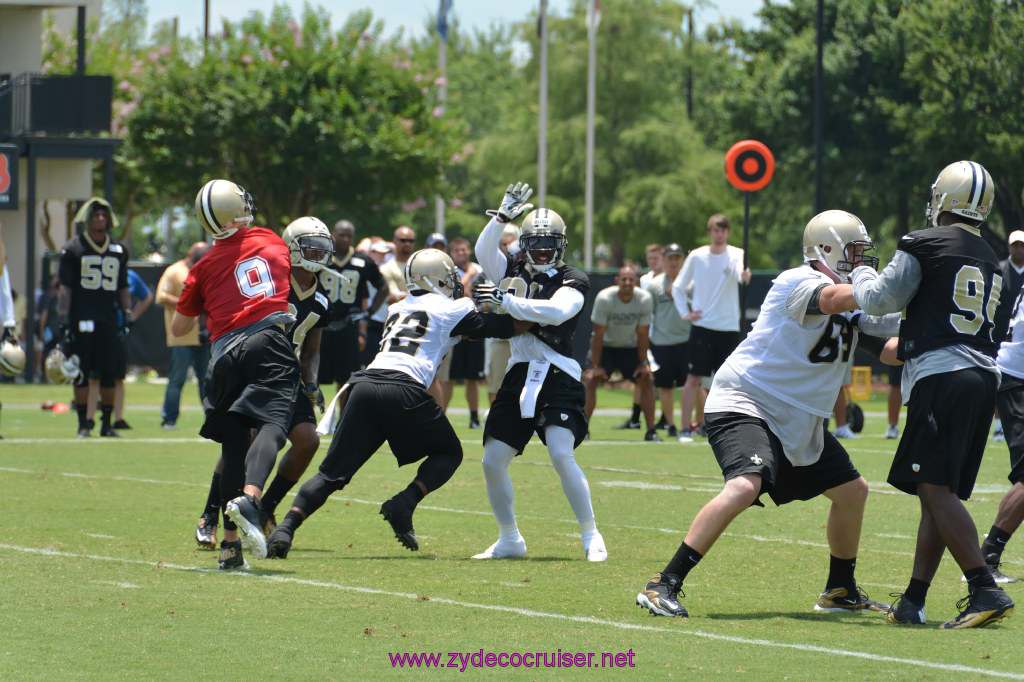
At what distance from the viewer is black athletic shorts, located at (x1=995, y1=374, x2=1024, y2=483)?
24.7ft

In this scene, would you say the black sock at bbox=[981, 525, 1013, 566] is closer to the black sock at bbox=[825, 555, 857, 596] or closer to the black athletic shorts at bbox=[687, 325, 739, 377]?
the black sock at bbox=[825, 555, 857, 596]

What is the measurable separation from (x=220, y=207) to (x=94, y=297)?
7.71 m

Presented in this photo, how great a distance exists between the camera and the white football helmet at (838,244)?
6547 millimetres

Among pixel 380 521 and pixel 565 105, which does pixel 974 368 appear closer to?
pixel 380 521

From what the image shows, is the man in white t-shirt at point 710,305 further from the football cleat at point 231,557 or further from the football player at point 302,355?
the football cleat at point 231,557

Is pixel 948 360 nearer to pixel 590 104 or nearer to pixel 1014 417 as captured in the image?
pixel 1014 417

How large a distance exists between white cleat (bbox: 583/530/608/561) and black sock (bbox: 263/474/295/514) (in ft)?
5.96

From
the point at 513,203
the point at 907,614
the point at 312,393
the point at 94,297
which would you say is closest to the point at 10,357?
the point at 94,297

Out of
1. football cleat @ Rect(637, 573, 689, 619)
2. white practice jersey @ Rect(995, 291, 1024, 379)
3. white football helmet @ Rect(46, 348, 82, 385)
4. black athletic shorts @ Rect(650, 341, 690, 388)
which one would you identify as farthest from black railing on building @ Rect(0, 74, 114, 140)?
football cleat @ Rect(637, 573, 689, 619)

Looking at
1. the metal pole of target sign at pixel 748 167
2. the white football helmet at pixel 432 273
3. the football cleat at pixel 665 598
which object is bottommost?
the football cleat at pixel 665 598

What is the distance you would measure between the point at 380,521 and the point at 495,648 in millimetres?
3958

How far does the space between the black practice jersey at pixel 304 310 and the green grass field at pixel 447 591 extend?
1243 millimetres

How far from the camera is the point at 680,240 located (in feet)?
171

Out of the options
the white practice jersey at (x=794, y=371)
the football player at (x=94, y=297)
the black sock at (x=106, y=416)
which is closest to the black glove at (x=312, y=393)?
the white practice jersey at (x=794, y=371)
